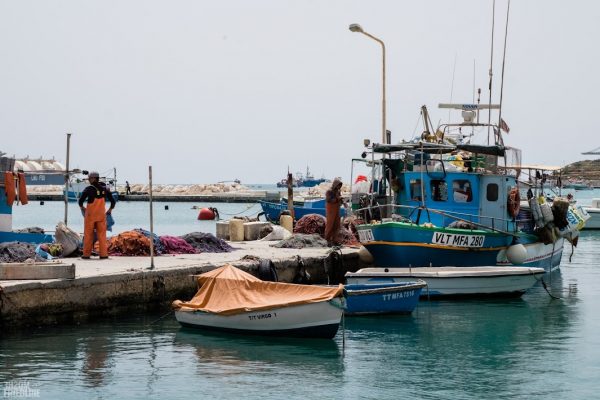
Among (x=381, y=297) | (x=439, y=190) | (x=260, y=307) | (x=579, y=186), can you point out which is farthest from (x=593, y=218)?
(x=579, y=186)

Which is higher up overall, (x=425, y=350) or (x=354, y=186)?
(x=354, y=186)

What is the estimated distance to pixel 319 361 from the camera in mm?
13969

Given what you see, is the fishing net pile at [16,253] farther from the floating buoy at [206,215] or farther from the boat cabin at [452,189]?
the floating buoy at [206,215]

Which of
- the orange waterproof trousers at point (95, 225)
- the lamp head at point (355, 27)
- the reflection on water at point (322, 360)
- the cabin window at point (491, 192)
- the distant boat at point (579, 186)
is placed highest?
the lamp head at point (355, 27)

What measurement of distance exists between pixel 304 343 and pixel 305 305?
28.7 inches

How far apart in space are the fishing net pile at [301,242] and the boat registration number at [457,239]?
12.8 ft

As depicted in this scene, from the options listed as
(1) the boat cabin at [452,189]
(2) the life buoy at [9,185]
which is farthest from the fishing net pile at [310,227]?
(2) the life buoy at [9,185]

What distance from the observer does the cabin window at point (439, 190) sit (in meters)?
22.7

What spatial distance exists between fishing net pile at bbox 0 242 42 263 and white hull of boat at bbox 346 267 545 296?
6509 millimetres

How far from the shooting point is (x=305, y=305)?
47.8 feet

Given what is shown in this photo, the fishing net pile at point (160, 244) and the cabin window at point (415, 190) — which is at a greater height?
the cabin window at point (415, 190)

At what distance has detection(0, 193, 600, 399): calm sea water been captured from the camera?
40.8 ft

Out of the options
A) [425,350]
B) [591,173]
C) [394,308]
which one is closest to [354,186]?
[394,308]

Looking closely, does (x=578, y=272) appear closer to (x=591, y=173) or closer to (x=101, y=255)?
(x=101, y=255)
